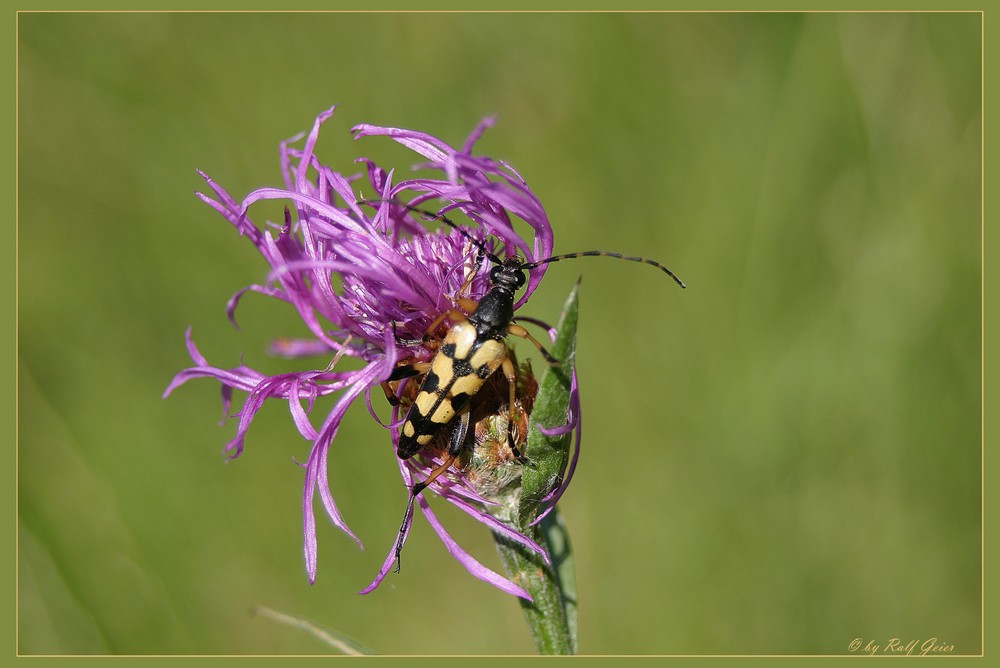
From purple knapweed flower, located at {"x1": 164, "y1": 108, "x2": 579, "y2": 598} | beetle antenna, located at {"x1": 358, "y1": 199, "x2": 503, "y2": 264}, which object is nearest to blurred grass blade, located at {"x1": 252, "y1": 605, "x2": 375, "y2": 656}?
purple knapweed flower, located at {"x1": 164, "y1": 108, "x2": 579, "y2": 598}

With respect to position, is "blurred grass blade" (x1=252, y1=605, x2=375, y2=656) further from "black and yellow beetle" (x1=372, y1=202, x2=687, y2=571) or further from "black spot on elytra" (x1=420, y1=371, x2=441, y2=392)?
"black spot on elytra" (x1=420, y1=371, x2=441, y2=392)

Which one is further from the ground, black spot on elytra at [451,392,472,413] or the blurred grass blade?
black spot on elytra at [451,392,472,413]

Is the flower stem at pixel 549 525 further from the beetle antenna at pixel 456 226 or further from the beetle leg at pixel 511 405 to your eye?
the beetle antenna at pixel 456 226

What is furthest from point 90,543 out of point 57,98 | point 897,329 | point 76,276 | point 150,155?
point 897,329

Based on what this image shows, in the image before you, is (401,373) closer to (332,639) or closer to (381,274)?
(381,274)

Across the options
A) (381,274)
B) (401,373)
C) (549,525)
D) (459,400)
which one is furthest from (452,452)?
(381,274)

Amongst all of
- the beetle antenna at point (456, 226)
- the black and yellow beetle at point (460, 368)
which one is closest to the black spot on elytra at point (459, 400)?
the black and yellow beetle at point (460, 368)
